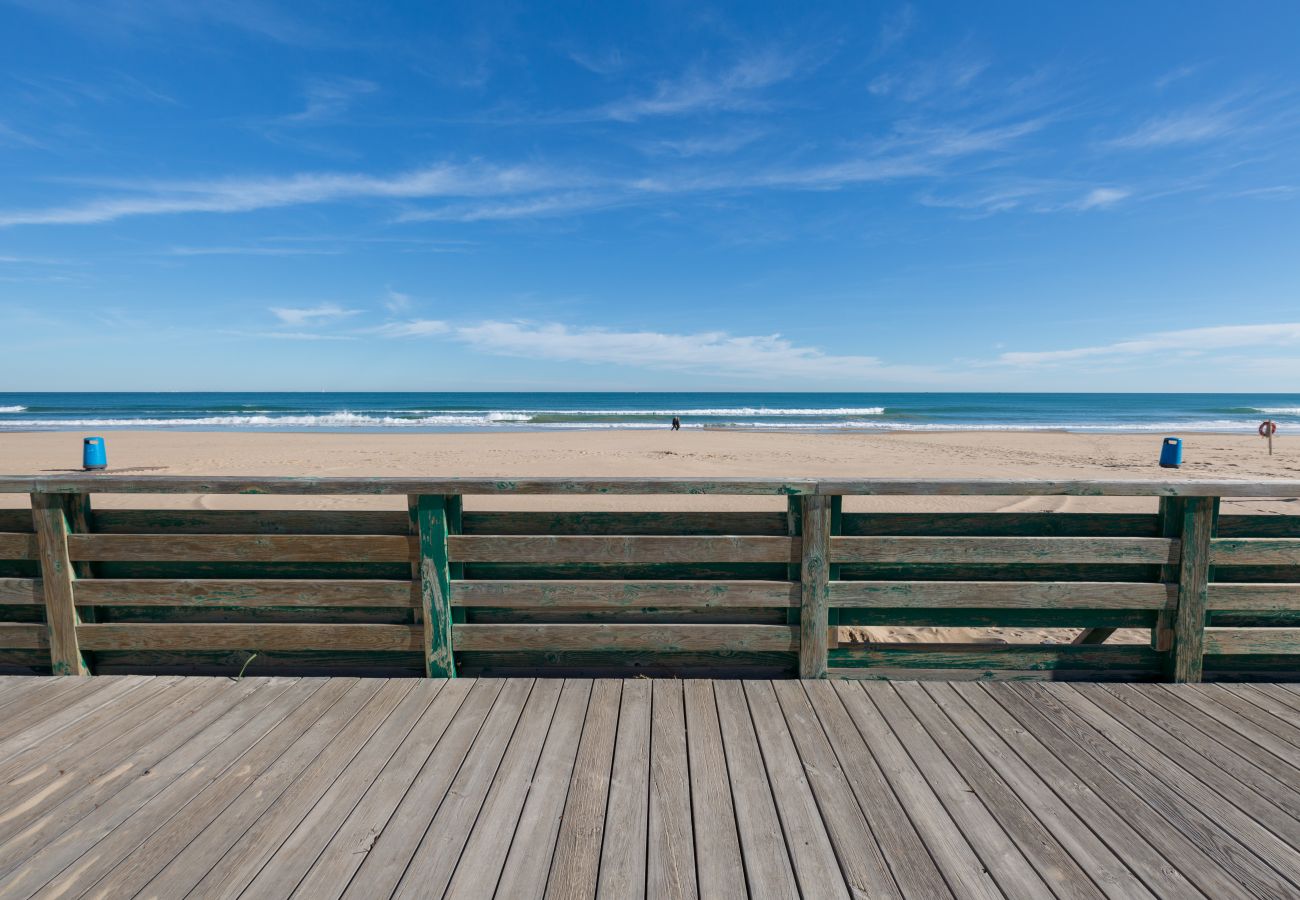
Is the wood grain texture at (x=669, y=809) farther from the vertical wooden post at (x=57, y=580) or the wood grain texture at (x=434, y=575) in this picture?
the vertical wooden post at (x=57, y=580)

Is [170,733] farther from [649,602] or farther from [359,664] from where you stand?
[649,602]

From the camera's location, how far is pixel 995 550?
2812mm

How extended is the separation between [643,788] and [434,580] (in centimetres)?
135

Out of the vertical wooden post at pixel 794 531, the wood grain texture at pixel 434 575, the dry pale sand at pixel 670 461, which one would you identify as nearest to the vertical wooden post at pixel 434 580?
the wood grain texture at pixel 434 575

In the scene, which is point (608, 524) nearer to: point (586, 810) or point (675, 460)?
point (586, 810)

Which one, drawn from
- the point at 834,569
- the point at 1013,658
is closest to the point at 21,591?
the point at 834,569

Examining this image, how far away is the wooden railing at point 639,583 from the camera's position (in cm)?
280

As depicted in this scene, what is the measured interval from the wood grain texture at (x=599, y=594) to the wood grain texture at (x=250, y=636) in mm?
355

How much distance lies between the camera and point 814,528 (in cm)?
278

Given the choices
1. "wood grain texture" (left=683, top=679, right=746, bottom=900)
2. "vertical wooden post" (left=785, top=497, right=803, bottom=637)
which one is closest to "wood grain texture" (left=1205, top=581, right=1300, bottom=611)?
"vertical wooden post" (left=785, top=497, right=803, bottom=637)

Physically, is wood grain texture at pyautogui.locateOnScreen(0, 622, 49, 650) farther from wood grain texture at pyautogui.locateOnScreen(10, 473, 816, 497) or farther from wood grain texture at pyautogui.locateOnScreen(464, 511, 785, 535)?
wood grain texture at pyautogui.locateOnScreen(464, 511, 785, 535)

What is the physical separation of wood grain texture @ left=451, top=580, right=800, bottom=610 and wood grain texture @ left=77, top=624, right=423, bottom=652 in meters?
0.35

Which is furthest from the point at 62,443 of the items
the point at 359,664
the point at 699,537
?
the point at 699,537

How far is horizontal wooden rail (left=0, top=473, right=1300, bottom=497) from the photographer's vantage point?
8.93 ft
